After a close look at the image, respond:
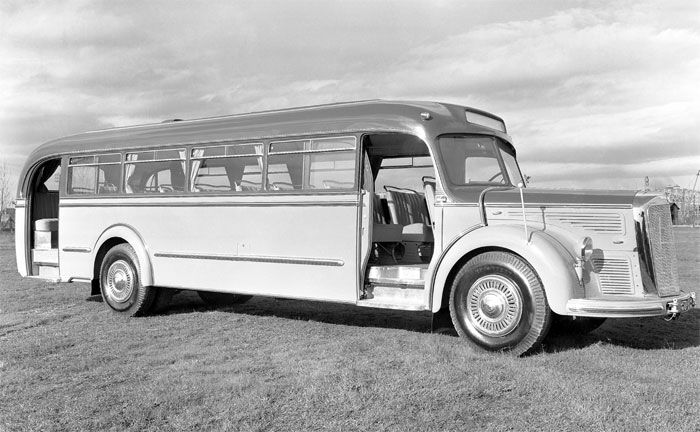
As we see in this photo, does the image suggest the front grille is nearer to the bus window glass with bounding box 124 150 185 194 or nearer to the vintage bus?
the vintage bus

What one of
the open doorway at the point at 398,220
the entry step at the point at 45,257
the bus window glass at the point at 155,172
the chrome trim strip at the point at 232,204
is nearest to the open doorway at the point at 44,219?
the entry step at the point at 45,257

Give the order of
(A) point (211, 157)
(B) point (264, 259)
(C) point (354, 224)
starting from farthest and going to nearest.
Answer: (A) point (211, 157) < (B) point (264, 259) < (C) point (354, 224)

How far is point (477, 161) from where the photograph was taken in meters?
7.96

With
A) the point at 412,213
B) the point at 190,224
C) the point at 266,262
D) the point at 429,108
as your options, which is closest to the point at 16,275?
the point at 190,224

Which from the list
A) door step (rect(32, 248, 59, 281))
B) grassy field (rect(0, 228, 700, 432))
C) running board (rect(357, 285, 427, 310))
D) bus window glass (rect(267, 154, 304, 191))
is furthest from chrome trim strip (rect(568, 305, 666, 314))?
door step (rect(32, 248, 59, 281))

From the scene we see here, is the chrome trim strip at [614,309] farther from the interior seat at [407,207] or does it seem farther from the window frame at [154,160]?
the window frame at [154,160]

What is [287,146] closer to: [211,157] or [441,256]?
[211,157]

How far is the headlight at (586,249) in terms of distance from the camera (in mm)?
6570

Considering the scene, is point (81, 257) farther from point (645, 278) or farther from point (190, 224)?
point (645, 278)

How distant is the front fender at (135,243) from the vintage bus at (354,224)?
3 centimetres

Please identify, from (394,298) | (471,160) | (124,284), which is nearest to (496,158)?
(471,160)

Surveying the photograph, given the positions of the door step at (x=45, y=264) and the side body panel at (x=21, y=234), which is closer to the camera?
the door step at (x=45, y=264)

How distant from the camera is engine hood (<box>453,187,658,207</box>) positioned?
673 cm

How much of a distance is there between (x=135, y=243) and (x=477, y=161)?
5.29 m
